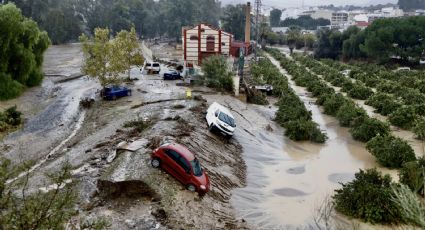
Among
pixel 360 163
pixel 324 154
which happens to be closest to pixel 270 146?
pixel 324 154

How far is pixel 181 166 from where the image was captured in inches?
672

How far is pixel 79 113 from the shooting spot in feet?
118

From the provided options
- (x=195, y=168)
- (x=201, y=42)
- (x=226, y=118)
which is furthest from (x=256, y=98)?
(x=201, y=42)

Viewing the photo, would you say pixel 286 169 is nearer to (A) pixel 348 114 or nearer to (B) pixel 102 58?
(A) pixel 348 114

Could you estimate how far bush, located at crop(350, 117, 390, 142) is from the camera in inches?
1163

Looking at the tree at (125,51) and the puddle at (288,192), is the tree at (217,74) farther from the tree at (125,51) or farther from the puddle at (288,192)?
the puddle at (288,192)

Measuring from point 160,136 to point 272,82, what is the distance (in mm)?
34324

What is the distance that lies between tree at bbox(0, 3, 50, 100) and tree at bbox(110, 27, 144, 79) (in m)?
9.19

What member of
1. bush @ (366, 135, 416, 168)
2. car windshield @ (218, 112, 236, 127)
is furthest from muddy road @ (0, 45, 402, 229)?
bush @ (366, 135, 416, 168)

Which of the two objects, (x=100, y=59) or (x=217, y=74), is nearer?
(x=100, y=59)

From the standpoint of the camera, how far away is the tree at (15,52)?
130 ft

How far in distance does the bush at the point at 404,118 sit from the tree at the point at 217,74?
16.1 m

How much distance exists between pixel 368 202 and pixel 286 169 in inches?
284

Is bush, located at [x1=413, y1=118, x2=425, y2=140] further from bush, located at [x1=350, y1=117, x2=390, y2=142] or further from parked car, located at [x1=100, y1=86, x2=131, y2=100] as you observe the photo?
parked car, located at [x1=100, y1=86, x2=131, y2=100]
